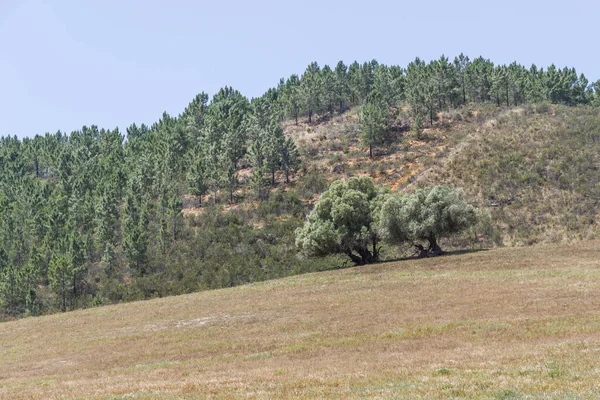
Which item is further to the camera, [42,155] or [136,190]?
[42,155]

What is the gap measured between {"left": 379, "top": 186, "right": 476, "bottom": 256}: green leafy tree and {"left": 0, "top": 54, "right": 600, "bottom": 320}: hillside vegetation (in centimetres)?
793

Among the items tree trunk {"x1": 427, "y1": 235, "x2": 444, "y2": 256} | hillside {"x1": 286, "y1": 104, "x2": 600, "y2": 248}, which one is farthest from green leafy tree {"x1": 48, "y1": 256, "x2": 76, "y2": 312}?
tree trunk {"x1": 427, "y1": 235, "x2": 444, "y2": 256}

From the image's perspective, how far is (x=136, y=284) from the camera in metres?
101

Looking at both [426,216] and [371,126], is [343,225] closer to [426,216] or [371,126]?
[426,216]

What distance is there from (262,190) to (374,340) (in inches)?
4011

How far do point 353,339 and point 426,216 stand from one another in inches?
1636

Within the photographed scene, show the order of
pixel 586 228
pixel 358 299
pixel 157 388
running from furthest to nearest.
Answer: pixel 586 228 < pixel 358 299 < pixel 157 388

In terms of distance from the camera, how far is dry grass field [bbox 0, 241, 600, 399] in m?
19.8

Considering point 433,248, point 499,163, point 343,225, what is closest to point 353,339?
point 433,248

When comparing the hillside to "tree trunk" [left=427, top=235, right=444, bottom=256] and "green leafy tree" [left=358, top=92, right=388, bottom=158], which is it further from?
"tree trunk" [left=427, top=235, right=444, bottom=256]

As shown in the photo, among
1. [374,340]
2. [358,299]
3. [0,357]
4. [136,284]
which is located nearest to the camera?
Result: [374,340]

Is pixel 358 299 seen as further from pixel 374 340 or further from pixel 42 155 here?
pixel 42 155

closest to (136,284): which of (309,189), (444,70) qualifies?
(309,189)

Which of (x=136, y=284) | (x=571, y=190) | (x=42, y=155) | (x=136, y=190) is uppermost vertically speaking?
(x=42, y=155)
